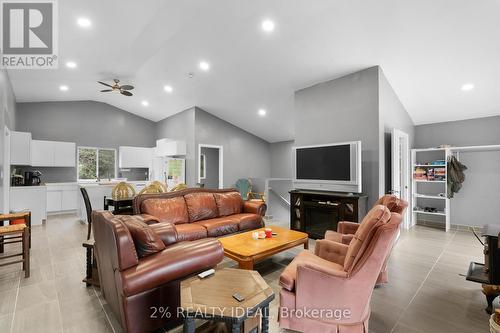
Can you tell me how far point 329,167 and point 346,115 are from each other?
42.6 inches

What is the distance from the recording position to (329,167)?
4.21 meters

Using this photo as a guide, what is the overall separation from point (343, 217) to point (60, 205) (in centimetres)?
737

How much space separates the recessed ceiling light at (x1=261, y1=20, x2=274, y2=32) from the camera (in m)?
3.37

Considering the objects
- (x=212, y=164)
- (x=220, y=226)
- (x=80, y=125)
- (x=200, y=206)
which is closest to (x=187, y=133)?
(x=212, y=164)

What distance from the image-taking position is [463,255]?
11.7 feet

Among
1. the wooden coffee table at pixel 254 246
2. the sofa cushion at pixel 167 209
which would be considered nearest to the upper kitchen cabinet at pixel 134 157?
the sofa cushion at pixel 167 209

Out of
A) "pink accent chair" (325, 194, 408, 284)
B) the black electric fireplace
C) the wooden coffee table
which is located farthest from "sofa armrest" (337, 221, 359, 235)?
the black electric fireplace

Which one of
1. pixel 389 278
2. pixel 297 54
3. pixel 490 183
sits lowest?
pixel 389 278

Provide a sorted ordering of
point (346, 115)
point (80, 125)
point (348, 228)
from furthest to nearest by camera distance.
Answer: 1. point (80, 125)
2. point (346, 115)
3. point (348, 228)

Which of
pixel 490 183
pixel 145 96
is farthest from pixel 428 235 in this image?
pixel 145 96

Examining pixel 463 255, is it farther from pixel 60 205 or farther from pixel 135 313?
pixel 60 205

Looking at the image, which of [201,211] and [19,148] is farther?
[19,148]

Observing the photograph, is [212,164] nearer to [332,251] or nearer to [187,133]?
[187,133]

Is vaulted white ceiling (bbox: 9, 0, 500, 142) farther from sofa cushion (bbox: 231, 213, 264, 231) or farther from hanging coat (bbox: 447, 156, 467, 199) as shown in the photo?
sofa cushion (bbox: 231, 213, 264, 231)
